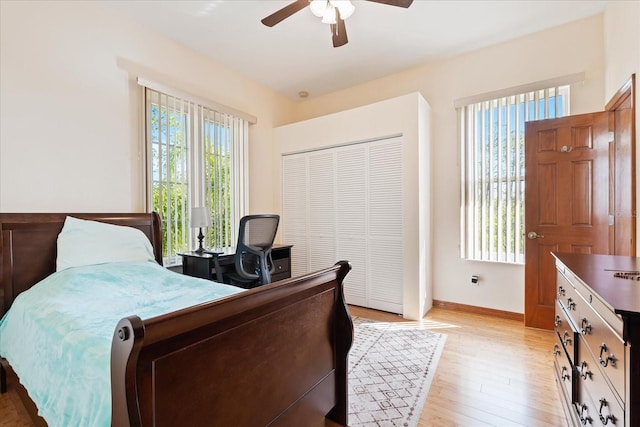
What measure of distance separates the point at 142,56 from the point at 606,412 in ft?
13.4

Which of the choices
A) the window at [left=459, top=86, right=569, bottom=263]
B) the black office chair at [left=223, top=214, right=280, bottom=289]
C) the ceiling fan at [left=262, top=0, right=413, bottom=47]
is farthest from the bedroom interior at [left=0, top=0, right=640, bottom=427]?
the black office chair at [left=223, top=214, right=280, bottom=289]

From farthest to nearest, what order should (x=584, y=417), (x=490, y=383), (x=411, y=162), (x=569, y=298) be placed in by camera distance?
(x=411, y=162)
(x=490, y=383)
(x=569, y=298)
(x=584, y=417)

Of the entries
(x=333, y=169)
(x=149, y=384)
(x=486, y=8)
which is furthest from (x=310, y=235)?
(x=149, y=384)

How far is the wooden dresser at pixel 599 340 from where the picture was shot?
0.91 meters

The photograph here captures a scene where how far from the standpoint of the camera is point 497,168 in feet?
11.2

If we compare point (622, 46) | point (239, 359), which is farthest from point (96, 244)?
point (622, 46)

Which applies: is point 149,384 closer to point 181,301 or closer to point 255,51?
point 181,301

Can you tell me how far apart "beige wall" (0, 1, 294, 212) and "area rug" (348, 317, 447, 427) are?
2.55 metres

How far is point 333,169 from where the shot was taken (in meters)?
3.95

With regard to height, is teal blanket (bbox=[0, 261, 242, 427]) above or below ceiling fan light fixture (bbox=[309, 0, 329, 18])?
below

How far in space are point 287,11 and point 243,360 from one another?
2389mm

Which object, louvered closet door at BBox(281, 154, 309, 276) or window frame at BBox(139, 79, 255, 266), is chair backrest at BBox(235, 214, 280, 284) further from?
louvered closet door at BBox(281, 154, 309, 276)

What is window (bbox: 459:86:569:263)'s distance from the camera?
3.22 meters

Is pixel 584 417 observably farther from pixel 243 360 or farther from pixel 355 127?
pixel 355 127
